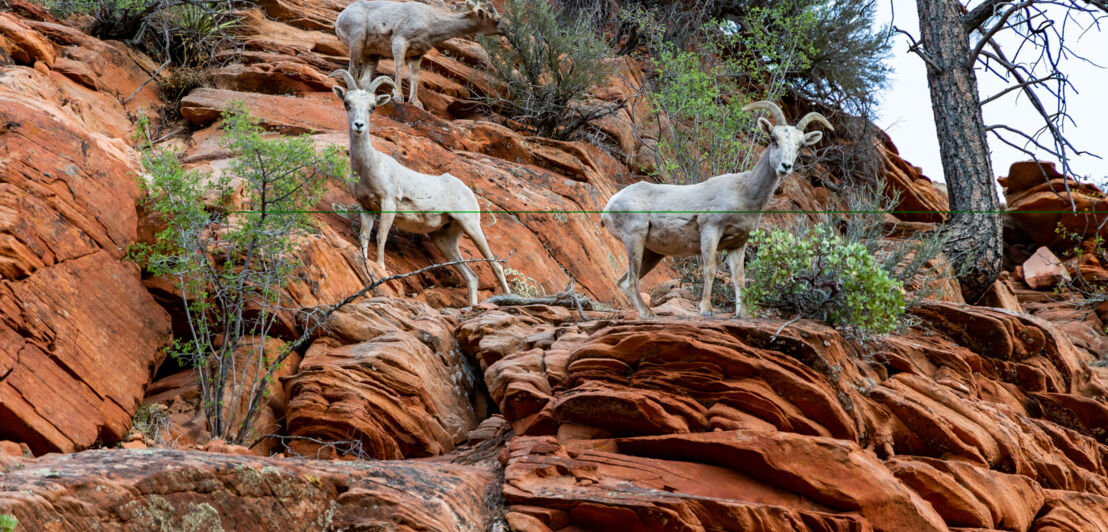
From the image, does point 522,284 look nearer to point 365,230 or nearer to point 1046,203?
point 365,230

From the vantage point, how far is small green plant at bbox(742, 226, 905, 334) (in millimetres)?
7484

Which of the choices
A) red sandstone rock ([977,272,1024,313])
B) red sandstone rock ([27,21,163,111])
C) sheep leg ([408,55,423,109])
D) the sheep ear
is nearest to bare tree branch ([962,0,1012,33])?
red sandstone rock ([977,272,1024,313])

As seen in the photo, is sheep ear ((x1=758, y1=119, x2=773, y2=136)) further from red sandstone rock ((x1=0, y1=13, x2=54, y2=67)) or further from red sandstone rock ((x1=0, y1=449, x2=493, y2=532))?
red sandstone rock ((x1=0, y1=13, x2=54, y2=67))

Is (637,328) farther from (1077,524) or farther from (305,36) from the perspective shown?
(305,36)

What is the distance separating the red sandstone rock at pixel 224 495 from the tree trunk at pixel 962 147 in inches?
362

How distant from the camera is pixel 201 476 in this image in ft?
15.2

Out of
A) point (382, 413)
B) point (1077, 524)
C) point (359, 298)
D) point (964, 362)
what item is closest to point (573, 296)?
point (359, 298)

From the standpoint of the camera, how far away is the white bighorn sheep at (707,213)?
27.6ft

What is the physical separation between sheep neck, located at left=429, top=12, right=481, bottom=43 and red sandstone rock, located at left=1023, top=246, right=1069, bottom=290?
10763mm

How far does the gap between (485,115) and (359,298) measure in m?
7.92

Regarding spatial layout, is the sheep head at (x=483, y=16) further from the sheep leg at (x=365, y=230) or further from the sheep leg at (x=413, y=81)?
the sheep leg at (x=365, y=230)

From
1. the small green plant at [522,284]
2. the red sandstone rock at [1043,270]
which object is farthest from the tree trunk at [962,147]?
the small green plant at [522,284]

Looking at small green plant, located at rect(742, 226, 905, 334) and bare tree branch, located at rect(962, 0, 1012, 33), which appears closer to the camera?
small green plant, located at rect(742, 226, 905, 334)

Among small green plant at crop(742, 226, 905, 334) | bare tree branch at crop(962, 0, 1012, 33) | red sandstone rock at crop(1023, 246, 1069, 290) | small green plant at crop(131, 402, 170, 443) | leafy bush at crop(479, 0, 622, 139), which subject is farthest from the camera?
red sandstone rock at crop(1023, 246, 1069, 290)
